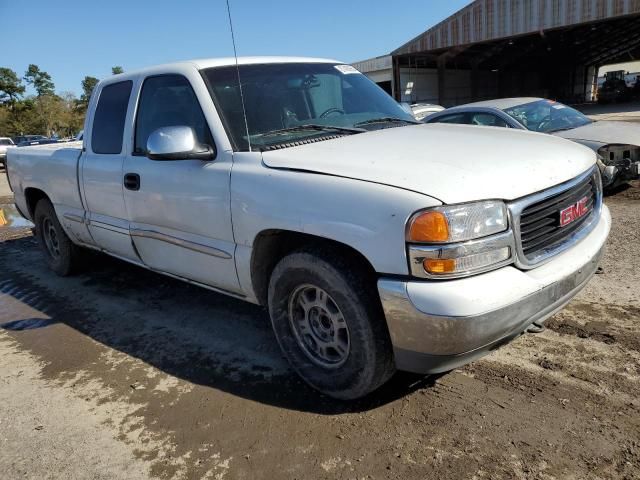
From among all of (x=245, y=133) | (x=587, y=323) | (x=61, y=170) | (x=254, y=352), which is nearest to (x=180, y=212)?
(x=245, y=133)

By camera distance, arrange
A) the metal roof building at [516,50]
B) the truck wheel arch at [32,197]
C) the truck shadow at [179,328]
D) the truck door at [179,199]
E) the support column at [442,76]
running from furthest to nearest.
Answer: the support column at [442,76] < the metal roof building at [516,50] < the truck wheel arch at [32,197] < the truck door at [179,199] < the truck shadow at [179,328]

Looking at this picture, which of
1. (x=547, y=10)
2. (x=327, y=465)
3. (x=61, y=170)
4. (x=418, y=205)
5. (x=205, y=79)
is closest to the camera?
(x=418, y=205)

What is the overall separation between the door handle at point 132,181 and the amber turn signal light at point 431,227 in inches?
94.8

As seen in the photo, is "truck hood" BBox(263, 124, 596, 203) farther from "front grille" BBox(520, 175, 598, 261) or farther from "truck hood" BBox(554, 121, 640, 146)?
"truck hood" BBox(554, 121, 640, 146)

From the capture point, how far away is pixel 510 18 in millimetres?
27969

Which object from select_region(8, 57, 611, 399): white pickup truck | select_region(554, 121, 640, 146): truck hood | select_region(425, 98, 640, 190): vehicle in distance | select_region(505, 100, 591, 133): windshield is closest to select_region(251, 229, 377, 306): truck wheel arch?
select_region(8, 57, 611, 399): white pickup truck

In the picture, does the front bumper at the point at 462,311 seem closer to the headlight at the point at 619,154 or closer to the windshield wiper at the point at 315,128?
the windshield wiper at the point at 315,128

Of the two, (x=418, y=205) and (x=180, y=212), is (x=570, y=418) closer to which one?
(x=418, y=205)

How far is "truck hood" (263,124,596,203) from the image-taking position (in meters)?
2.42

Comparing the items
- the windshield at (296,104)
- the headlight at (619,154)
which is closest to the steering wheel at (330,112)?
the windshield at (296,104)

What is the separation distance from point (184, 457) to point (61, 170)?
3.49 metres

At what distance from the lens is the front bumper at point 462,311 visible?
2287 mm

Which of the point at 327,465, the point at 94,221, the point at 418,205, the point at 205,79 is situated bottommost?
the point at 327,465

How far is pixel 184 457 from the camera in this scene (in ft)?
8.67
